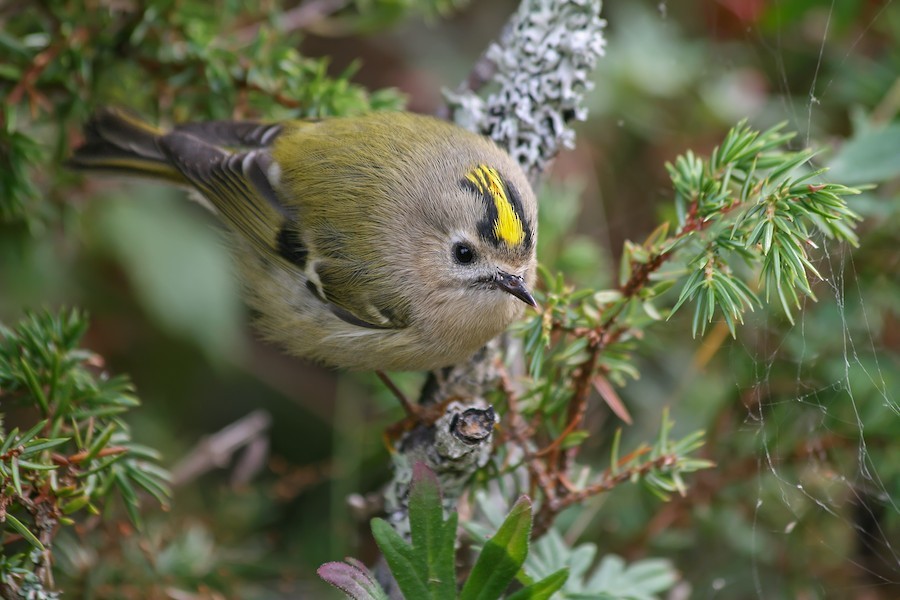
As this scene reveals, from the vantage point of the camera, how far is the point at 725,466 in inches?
74.9

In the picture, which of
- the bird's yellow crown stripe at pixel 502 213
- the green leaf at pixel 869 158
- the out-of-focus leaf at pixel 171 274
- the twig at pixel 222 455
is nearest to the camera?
the bird's yellow crown stripe at pixel 502 213

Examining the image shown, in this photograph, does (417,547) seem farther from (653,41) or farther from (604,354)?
(653,41)

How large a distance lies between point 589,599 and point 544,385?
13.9 inches

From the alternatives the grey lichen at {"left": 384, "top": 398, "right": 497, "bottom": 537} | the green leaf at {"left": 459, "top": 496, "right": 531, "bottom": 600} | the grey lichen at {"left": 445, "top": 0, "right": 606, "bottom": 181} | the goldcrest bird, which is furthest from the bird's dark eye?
the green leaf at {"left": 459, "top": 496, "right": 531, "bottom": 600}

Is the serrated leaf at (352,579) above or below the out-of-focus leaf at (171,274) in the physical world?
above

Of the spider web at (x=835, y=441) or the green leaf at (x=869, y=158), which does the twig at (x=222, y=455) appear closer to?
the spider web at (x=835, y=441)

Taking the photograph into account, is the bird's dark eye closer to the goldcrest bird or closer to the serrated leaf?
the goldcrest bird

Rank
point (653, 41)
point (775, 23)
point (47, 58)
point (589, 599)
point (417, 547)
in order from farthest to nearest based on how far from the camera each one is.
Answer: point (653, 41) → point (775, 23) → point (47, 58) → point (589, 599) → point (417, 547)

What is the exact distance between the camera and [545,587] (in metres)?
1.15

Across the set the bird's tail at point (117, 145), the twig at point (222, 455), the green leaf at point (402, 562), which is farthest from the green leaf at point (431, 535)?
the bird's tail at point (117, 145)

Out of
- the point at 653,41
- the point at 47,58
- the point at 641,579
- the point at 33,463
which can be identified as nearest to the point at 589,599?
the point at 641,579

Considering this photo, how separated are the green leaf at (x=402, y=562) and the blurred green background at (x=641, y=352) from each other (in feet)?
1.84

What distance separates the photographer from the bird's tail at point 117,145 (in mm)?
1845

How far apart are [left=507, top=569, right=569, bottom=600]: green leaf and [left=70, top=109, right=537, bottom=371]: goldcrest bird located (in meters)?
0.54
